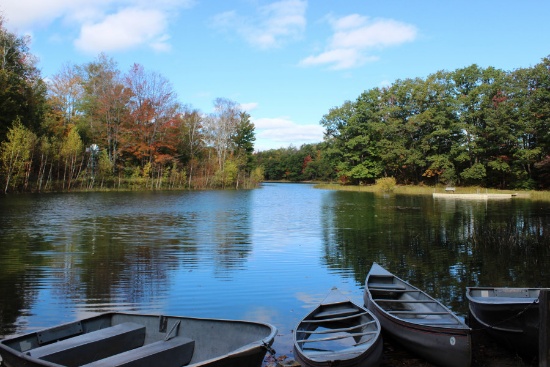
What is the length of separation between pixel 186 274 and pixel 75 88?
171 ft

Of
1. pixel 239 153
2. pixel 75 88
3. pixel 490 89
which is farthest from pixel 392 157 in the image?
pixel 75 88

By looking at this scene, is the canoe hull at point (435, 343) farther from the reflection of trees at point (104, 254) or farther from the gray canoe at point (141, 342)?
the reflection of trees at point (104, 254)

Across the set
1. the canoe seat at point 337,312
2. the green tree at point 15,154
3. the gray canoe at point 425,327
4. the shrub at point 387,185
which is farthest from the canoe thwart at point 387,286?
the shrub at point 387,185

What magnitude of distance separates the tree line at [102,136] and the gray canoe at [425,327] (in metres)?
38.9

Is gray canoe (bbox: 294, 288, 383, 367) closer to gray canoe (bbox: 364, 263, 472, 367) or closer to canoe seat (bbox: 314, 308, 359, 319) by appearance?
canoe seat (bbox: 314, 308, 359, 319)

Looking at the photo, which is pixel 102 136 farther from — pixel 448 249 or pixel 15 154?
pixel 448 249

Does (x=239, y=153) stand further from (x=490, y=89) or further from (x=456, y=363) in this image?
(x=456, y=363)

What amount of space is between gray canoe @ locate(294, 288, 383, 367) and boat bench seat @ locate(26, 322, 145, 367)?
2.06 m

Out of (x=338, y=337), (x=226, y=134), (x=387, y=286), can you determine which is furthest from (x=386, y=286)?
(x=226, y=134)

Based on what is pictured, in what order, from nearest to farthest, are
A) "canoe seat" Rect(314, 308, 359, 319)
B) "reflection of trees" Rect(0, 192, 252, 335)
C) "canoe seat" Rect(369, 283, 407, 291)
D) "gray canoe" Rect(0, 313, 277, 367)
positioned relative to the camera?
"gray canoe" Rect(0, 313, 277, 367)
"canoe seat" Rect(314, 308, 359, 319)
"canoe seat" Rect(369, 283, 407, 291)
"reflection of trees" Rect(0, 192, 252, 335)

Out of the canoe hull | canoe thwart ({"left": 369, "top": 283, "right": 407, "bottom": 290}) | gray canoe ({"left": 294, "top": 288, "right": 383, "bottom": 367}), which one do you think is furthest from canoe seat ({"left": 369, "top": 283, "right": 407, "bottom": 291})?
the canoe hull

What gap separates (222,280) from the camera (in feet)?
35.2

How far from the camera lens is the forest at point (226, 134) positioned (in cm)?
4259

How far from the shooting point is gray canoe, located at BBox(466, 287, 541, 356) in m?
5.71
